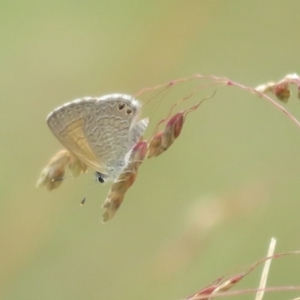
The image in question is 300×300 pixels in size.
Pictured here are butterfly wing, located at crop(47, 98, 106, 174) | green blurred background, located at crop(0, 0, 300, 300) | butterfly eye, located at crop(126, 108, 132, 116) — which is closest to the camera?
butterfly wing, located at crop(47, 98, 106, 174)

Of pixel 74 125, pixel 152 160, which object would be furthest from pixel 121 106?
pixel 152 160

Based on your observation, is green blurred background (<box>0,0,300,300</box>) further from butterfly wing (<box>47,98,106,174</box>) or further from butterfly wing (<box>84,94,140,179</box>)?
butterfly wing (<box>47,98,106,174</box>)

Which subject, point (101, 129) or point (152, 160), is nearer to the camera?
point (101, 129)

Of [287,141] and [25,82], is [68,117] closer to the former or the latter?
[287,141]

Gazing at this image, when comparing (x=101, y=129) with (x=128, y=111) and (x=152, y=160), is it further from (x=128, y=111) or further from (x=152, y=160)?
(x=152, y=160)

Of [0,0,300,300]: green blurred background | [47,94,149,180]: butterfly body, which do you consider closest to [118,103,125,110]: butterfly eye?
[47,94,149,180]: butterfly body

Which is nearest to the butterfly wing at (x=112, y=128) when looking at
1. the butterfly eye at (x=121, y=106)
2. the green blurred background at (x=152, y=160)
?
the butterfly eye at (x=121, y=106)
